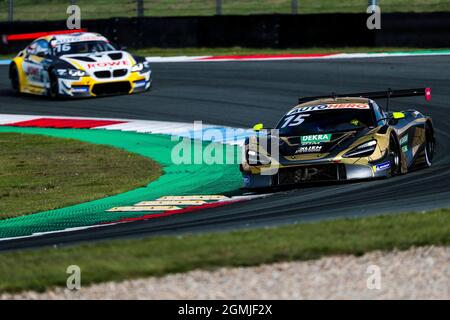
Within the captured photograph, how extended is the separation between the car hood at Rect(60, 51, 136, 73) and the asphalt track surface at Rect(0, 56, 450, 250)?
0.72 meters

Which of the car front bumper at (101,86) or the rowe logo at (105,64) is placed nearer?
the rowe logo at (105,64)

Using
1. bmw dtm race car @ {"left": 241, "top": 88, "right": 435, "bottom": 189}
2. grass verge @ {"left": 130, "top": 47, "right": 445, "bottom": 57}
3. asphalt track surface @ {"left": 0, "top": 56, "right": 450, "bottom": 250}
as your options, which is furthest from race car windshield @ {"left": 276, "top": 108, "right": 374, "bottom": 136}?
grass verge @ {"left": 130, "top": 47, "right": 445, "bottom": 57}

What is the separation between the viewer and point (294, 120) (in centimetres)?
1360

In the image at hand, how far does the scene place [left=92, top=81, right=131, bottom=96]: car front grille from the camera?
76.2 feet

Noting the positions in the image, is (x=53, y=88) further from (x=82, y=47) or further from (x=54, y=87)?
(x=82, y=47)

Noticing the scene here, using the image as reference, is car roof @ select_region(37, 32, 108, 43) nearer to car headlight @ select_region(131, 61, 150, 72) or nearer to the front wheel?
the front wheel

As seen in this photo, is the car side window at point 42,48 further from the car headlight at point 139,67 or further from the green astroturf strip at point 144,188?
the green astroturf strip at point 144,188

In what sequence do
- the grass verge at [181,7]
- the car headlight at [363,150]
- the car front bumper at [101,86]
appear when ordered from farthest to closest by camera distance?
the grass verge at [181,7], the car front bumper at [101,86], the car headlight at [363,150]

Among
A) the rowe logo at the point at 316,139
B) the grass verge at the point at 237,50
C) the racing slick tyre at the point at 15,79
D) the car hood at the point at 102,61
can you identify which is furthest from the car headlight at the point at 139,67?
the rowe logo at the point at 316,139

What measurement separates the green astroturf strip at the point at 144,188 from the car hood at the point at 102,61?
375cm

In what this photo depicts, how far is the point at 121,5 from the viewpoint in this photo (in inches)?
1200

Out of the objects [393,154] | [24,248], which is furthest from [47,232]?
[393,154]

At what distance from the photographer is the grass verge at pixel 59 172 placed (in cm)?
1414

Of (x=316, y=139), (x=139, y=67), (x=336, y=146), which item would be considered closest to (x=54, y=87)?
(x=139, y=67)
